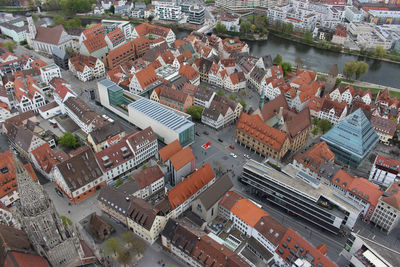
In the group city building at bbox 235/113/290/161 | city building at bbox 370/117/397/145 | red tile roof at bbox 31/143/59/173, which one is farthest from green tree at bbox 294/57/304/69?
red tile roof at bbox 31/143/59/173

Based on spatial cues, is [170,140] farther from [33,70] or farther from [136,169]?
[33,70]

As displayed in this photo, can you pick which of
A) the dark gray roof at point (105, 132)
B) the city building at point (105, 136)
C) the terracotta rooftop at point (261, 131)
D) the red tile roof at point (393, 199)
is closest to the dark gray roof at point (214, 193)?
the terracotta rooftop at point (261, 131)

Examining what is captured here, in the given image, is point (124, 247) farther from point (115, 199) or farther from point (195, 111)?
point (195, 111)

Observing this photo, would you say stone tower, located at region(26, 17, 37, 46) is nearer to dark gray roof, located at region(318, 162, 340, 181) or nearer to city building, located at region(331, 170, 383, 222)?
dark gray roof, located at region(318, 162, 340, 181)

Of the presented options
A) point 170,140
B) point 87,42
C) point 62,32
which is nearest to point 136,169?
point 170,140

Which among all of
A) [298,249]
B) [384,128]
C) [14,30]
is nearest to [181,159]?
[298,249]
